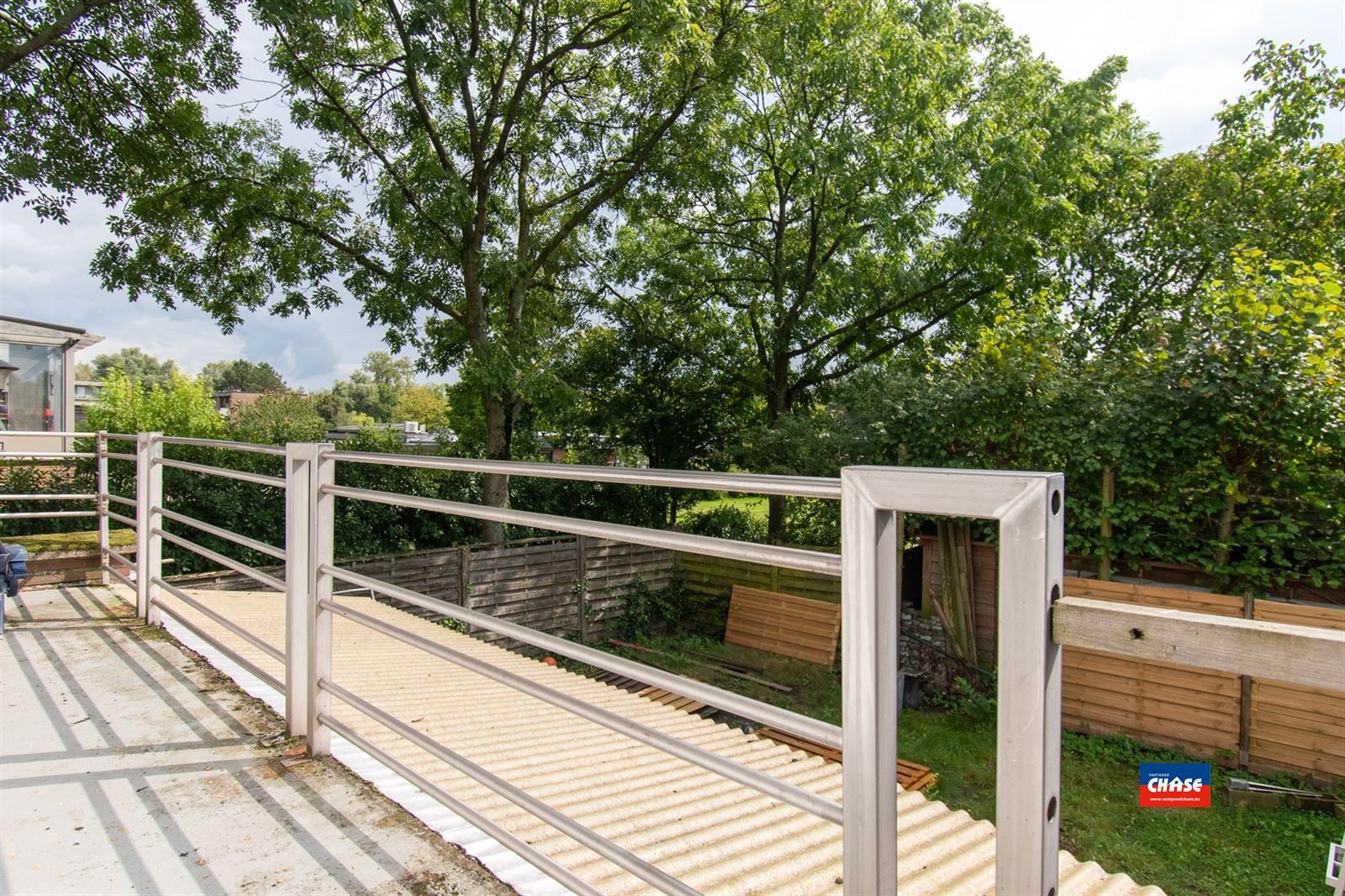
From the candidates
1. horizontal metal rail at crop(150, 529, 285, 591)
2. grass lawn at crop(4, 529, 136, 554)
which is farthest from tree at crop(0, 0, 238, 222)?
horizontal metal rail at crop(150, 529, 285, 591)

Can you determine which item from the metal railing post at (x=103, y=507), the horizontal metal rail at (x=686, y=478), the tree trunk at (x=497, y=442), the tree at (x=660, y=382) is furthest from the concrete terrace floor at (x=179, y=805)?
the tree at (x=660, y=382)

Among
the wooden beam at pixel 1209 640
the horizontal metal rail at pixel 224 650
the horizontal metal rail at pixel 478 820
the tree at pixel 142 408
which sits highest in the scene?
the tree at pixel 142 408

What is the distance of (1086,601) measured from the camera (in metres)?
0.77

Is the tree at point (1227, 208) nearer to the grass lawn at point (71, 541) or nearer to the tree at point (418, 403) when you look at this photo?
the grass lawn at point (71, 541)

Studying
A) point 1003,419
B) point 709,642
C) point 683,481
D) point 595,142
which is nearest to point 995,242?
point 1003,419

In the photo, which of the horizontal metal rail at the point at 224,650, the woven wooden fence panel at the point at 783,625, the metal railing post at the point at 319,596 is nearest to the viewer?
the metal railing post at the point at 319,596

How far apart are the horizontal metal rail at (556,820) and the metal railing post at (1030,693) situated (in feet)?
1.76

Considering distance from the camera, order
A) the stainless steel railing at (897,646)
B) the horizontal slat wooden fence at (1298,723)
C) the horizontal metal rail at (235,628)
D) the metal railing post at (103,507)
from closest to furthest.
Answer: the stainless steel railing at (897,646) → the horizontal metal rail at (235,628) → the metal railing post at (103,507) → the horizontal slat wooden fence at (1298,723)

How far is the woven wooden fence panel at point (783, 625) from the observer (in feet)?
32.0

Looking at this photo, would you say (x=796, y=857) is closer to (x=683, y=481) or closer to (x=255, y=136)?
(x=683, y=481)

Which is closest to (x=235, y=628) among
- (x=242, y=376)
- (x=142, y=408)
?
(x=142, y=408)

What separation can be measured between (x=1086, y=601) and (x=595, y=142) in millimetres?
12274

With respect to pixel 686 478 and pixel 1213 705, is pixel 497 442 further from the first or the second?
pixel 686 478

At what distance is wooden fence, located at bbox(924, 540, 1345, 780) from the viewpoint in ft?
20.3
